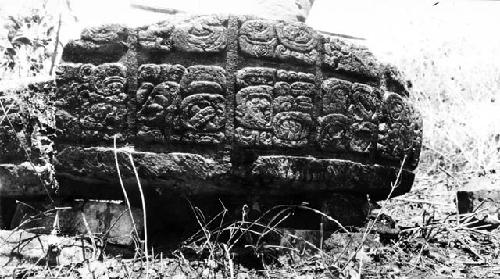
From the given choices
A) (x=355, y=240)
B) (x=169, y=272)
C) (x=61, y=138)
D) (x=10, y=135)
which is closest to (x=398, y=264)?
(x=355, y=240)

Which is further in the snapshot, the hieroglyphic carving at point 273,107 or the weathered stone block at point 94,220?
the weathered stone block at point 94,220

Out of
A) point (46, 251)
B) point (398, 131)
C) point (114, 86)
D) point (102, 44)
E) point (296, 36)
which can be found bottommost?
point (46, 251)

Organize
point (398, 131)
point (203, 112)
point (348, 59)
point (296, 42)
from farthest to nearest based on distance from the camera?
point (398, 131) < point (348, 59) < point (296, 42) < point (203, 112)

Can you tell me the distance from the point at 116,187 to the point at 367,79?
3.82 feet

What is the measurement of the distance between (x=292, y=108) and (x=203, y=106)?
0.35m

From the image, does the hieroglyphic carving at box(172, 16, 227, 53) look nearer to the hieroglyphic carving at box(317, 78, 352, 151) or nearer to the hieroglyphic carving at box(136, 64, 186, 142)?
the hieroglyphic carving at box(136, 64, 186, 142)

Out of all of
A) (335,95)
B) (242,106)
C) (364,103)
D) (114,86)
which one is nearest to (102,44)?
(114,86)

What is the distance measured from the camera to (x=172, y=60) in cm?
209

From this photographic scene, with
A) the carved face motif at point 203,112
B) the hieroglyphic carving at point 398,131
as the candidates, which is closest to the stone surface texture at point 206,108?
the carved face motif at point 203,112

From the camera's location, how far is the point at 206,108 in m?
2.04

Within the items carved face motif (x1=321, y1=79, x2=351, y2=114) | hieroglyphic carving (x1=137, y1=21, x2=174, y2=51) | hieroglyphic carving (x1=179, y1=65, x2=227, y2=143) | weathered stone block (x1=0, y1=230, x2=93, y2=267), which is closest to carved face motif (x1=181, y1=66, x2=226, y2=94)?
hieroglyphic carving (x1=179, y1=65, x2=227, y2=143)

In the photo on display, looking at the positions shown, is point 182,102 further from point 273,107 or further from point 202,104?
point 273,107

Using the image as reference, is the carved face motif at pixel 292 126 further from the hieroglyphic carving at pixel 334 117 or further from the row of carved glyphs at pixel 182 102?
the row of carved glyphs at pixel 182 102

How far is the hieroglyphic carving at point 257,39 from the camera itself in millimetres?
2082
